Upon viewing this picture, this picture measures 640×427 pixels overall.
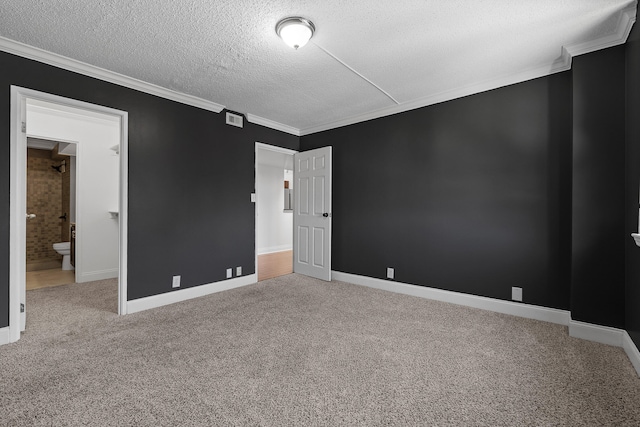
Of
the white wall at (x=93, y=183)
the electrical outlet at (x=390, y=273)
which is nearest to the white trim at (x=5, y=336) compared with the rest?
the white wall at (x=93, y=183)

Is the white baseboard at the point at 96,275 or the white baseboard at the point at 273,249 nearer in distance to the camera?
the white baseboard at the point at 96,275

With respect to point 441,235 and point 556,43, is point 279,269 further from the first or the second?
point 556,43

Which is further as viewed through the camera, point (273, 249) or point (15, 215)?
point (273, 249)

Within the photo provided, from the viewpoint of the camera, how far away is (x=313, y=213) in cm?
469

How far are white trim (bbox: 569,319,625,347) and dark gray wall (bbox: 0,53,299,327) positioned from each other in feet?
12.0

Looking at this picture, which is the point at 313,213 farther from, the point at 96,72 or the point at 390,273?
the point at 96,72

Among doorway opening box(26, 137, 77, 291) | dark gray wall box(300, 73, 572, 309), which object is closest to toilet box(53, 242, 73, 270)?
doorway opening box(26, 137, 77, 291)

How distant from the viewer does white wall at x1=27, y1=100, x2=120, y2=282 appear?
4227mm

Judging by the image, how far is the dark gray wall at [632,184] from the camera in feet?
6.65

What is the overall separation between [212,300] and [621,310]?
3902 millimetres

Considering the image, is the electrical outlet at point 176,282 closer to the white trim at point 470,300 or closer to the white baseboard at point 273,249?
the white trim at point 470,300

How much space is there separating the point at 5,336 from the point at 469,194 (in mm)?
4540

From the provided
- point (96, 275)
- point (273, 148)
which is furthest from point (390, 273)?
point (96, 275)

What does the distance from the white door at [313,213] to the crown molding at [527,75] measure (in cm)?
68
